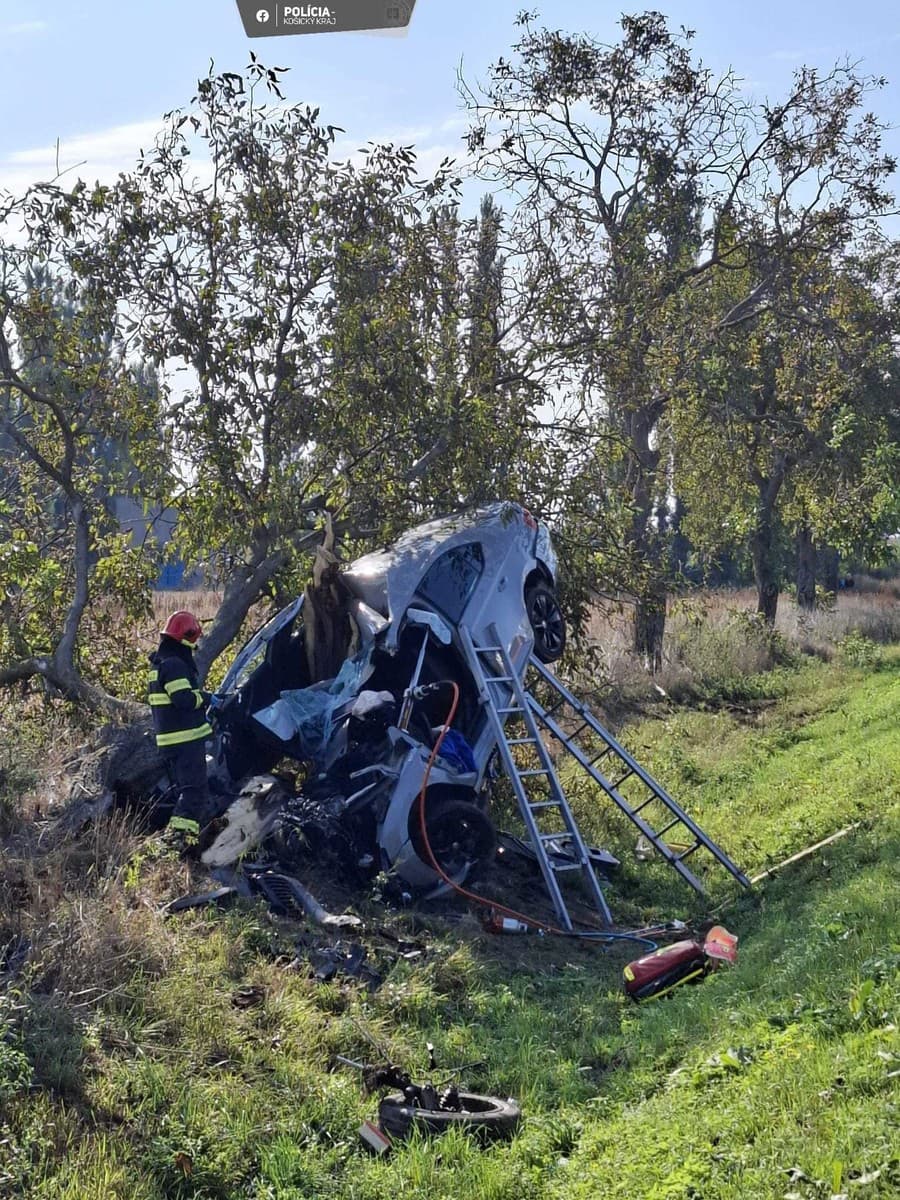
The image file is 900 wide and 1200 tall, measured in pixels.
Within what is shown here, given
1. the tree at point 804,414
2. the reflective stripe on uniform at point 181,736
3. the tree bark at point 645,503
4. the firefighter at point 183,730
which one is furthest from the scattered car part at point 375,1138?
the tree at point 804,414

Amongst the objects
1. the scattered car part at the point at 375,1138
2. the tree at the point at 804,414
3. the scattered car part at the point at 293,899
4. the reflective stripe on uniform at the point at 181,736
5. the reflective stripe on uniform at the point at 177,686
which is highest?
the tree at the point at 804,414

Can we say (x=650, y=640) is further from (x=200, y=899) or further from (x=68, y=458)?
(x=200, y=899)

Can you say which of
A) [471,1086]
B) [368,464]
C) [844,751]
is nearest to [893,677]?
[844,751]

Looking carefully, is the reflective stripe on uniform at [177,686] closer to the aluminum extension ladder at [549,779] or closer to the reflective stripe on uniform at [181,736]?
the reflective stripe on uniform at [181,736]

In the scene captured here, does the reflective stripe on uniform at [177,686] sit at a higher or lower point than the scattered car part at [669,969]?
higher

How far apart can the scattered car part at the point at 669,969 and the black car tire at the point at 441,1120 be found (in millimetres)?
1975

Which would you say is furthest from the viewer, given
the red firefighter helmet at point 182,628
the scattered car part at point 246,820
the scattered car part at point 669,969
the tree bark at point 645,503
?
the tree bark at point 645,503

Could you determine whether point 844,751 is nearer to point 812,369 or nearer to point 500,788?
point 500,788

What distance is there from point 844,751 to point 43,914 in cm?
1007

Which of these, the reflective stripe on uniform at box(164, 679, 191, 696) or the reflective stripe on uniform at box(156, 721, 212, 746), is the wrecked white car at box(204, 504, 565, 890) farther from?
the reflective stripe on uniform at box(164, 679, 191, 696)

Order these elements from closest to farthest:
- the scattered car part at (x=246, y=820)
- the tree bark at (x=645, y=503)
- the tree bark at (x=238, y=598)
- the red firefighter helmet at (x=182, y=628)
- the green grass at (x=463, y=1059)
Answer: the green grass at (x=463, y=1059)
the scattered car part at (x=246, y=820)
the red firefighter helmet at (x=182, y=628)
the tree bark at (x=238, y=598)
the tree bark at (x=645, y=503)

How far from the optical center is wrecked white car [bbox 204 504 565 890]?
8688 millimetres

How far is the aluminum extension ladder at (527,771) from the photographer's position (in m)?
9.09

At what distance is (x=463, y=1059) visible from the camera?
611 cm
